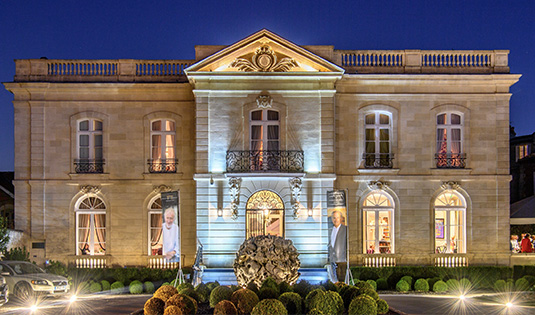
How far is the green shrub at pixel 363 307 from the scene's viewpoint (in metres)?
13.6

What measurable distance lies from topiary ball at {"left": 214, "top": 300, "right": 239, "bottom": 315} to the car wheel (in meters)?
8.40

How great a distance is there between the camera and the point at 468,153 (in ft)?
82.9

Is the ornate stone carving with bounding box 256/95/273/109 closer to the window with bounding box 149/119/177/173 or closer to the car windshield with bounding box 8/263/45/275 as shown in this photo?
the window with bounding box 149/119/177/173

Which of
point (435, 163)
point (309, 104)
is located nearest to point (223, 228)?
point (309, 104)

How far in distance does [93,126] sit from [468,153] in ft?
50.8

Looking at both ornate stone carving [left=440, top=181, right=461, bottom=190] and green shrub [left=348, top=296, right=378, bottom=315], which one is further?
ornate stone carving [left=440, top=181, right=461, bottom=190]

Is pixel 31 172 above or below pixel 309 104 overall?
below

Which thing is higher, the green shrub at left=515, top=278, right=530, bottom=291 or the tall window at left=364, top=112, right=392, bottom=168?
the tall window at left=364, top=112, right=392, bottom=168

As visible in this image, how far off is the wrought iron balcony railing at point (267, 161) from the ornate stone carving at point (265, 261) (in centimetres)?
794

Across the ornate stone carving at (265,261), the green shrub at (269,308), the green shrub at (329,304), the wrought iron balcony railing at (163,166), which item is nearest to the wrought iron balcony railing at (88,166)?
the wrought iron balcony railing at (163,166)

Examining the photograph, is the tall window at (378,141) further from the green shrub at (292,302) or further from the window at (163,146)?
the green shrub at (292,302)

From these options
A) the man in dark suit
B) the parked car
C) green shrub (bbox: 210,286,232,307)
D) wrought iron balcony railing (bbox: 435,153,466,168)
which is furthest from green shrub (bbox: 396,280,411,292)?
the parked car

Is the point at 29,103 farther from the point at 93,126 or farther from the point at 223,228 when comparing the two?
the point at 223,228

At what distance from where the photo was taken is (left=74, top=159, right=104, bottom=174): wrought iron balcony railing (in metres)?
25.5
